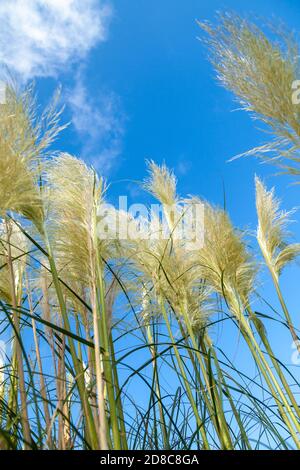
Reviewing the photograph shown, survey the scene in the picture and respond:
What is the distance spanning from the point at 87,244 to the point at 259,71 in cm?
118

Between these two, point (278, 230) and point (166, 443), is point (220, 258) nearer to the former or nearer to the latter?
point (278, 230)

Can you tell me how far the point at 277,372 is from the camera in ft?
9.88

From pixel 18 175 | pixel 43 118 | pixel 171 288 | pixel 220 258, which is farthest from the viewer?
pixel 220 258

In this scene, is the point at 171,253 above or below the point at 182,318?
above

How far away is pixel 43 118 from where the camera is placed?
225 centimetres

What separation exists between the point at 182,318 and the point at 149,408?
0.65 m

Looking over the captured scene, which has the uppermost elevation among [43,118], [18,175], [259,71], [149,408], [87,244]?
[259,71]

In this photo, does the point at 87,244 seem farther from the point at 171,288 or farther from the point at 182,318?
the point at 182,318
